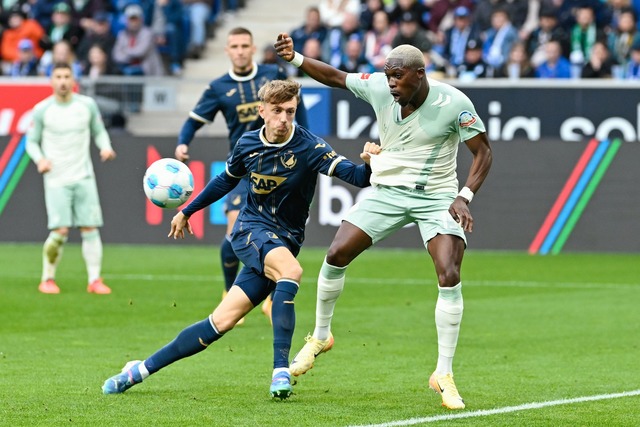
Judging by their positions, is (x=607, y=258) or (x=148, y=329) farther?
(x=607, y=258)

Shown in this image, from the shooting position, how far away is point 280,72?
464 inches

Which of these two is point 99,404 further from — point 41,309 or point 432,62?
point 432,62

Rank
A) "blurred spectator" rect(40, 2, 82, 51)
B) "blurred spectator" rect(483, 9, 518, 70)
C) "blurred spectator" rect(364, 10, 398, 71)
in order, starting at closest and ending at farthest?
"blurred spectator" rect(483, 9, 518, 70), "blurred spectator" rect(364, 10, 398, 71), "blurred spectator" rect(40, 2, 82, 51)

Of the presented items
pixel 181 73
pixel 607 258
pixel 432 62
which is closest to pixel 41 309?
pixel 607 258

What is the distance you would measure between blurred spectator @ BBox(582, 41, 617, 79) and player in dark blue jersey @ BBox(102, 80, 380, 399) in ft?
41.9

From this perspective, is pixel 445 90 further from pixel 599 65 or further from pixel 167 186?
pixel 599 65

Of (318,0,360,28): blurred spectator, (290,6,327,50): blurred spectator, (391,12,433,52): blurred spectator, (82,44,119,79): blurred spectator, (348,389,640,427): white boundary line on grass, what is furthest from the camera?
(318,0,360,28): blurred spectator

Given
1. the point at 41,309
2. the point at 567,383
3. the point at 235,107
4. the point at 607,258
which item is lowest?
the point at 607,258

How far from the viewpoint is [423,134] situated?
817 centimetres

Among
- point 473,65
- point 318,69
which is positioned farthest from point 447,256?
point 473,65

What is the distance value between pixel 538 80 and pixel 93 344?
1080cm

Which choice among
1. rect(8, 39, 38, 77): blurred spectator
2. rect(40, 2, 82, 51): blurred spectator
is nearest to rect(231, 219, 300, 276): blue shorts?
rect(8, 39, 38, 77): blurred spectator

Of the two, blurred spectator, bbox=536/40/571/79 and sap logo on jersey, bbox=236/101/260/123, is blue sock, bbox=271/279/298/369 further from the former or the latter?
blurred spectator, bbox=536/40/571/79

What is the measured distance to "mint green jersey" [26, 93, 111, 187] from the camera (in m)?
13.8
